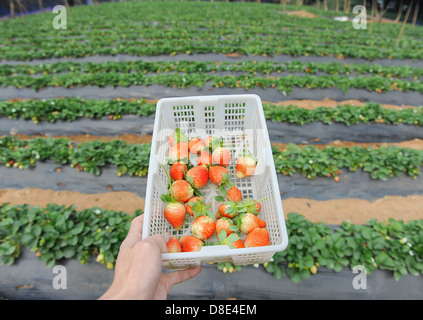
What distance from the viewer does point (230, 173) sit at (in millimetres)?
1818

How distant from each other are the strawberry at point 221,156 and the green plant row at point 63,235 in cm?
138

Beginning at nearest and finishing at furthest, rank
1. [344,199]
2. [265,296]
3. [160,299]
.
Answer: [160,299] < [265,296] < [344,199]

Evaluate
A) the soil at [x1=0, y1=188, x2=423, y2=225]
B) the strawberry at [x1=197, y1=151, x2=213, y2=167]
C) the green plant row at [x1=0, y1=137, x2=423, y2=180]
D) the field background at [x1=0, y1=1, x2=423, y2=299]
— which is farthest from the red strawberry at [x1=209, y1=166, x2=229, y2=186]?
the green plant row at [x1=0, y1=137, x2=423, y2=180]

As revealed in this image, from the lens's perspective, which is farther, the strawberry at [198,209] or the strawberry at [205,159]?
the strawberry at [205,159]

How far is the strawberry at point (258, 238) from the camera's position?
1318 millimetres

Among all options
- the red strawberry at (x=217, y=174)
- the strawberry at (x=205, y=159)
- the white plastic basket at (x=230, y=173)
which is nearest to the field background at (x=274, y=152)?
the white plastic basket at (x=230, y=173)

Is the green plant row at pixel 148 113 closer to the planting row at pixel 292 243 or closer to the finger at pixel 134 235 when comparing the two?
the planting row at pixel 292 243

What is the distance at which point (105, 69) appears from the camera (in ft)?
19.7

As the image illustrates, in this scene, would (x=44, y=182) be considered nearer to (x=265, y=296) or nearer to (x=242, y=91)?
(x=265, y=296)

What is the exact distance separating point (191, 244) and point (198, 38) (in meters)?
9.13

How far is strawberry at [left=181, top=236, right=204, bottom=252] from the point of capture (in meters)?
1.35

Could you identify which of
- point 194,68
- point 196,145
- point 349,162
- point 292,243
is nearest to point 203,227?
point 196,145

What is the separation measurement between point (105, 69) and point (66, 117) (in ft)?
7.99

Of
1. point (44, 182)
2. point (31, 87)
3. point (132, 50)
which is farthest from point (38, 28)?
point (44, 182)
